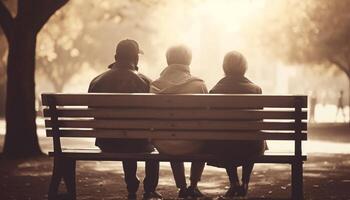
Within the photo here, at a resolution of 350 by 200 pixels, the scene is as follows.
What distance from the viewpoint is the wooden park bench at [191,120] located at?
24.1 feet

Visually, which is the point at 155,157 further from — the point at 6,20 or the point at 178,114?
the point at 6,20

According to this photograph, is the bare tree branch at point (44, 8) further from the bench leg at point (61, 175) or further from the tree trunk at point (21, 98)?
the bench leg at point (61, 175)

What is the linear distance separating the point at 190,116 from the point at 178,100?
197 millimetres

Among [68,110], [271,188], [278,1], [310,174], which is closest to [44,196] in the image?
[68,110]

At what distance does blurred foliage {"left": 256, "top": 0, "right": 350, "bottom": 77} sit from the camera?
30.9 metres

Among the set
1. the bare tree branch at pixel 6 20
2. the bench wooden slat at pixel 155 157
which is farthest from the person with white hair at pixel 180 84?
the bare tree branch at pixel 6 20

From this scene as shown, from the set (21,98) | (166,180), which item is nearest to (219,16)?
(21,98)

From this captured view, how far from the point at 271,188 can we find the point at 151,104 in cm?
369

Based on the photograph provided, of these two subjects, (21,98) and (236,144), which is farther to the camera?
(21,98)

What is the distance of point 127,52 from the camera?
8.41 m

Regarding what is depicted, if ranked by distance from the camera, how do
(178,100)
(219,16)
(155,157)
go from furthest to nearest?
1. (219,16)
2. (155,157)
3. (178,100)

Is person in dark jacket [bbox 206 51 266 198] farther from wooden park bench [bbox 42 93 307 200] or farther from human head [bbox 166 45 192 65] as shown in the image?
wooden park bench [bbox 42 93 307 200]

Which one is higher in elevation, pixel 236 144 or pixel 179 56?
pixel 179 56

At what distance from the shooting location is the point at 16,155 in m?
15.8
